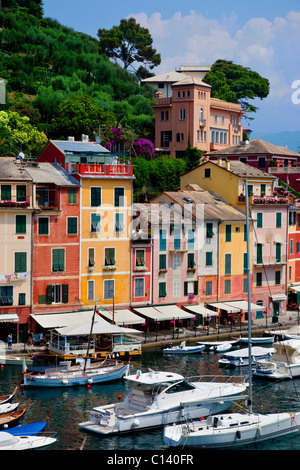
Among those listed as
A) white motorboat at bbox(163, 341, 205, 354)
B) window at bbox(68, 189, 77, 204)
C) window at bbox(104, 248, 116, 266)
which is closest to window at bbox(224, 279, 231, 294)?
white motorboat at bbox(163, 341, 205, 354)

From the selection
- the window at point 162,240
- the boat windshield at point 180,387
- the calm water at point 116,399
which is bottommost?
the calm water at point 116,399

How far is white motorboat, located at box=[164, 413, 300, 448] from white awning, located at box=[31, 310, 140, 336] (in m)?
17.9

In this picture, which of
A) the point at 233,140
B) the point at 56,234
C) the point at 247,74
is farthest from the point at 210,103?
the point at 56,234

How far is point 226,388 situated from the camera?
48.5 m

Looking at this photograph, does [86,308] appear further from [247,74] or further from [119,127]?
[247,74]

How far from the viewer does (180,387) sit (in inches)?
1836

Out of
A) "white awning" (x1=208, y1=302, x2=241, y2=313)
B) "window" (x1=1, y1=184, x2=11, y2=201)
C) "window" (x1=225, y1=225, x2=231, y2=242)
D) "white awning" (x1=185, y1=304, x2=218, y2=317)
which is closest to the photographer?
"window" (x1=1, y1=184, x2=11, y2=201)

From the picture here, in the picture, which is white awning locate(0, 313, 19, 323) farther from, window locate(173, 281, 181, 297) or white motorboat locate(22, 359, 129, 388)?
window locate(173, 281, 181, 297)

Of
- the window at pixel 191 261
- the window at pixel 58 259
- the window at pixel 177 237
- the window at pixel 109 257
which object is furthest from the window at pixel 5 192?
the window at pixel 191 261

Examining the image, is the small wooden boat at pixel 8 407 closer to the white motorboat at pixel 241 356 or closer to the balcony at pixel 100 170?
the white motorboat at pixel 241 356

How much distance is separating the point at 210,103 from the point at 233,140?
9732 millimetres

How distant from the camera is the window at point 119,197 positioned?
68.4 metres

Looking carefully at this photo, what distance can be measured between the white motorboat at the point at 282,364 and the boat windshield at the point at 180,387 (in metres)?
12.0

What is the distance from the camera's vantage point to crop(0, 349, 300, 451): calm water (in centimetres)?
4294
